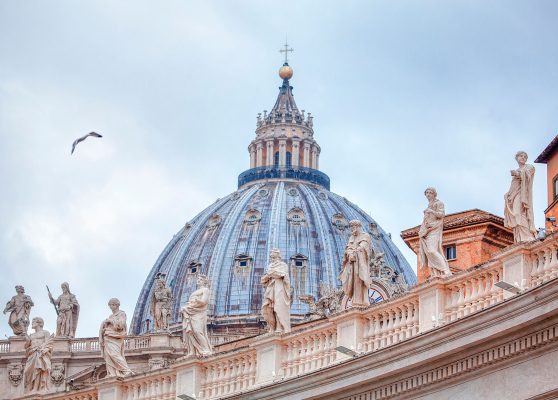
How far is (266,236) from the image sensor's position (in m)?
168

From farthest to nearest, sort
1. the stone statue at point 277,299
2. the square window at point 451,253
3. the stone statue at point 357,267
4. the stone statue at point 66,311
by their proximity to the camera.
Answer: the stone statue at point 66,311 → the square window at point 451,253 → the stone statue at point 277,299 → the stone statue at point 357,267

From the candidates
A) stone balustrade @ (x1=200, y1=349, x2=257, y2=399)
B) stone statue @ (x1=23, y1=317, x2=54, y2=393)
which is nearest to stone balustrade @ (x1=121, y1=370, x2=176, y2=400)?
stone balustrade @ (x1=200, y1=349, x2=257, y2=399)

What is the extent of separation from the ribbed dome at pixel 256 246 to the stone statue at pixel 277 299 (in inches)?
4821

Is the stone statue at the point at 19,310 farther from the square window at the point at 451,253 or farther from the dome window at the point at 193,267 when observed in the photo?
the dome window at the point at 193,267

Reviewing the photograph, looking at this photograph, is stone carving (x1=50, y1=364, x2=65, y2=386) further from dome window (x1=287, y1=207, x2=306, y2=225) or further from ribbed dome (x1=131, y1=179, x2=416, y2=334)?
dome window (x1=287, y1=207, x2=306, y2=225)

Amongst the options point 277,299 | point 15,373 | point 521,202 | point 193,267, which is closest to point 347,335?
point 277,299

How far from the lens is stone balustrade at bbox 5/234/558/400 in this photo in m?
28.4

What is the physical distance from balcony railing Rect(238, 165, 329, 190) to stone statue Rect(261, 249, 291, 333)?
146 metres

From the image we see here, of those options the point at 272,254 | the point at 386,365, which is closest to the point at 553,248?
the point at 386,365

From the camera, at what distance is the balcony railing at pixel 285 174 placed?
180 metres

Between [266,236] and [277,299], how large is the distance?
135 meters

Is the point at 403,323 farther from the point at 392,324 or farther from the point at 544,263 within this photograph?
the point at 544,263

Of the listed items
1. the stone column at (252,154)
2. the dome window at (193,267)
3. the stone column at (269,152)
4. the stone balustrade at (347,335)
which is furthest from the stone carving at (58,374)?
the stone column at (252,154)

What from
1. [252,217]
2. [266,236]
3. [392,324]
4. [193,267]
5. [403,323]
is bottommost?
[403,323]
